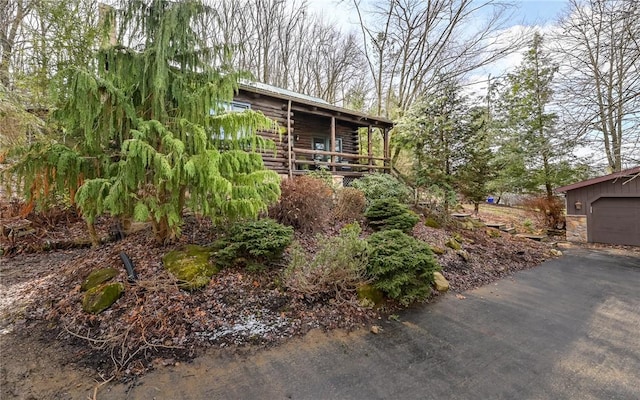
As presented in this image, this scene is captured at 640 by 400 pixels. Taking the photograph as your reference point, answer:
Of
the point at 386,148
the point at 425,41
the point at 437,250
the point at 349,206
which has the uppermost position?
the point at 425,41

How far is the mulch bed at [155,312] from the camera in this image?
3.09m

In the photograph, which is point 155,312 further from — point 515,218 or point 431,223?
point 515,218

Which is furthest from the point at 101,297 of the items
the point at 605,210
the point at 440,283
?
the point at 605,210

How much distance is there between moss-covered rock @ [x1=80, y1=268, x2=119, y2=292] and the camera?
411cm

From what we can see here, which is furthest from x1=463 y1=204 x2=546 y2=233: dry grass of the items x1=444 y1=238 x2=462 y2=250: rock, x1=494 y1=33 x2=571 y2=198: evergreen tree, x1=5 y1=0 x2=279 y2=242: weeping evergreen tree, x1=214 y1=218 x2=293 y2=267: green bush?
x1=5 y1=0 x2=279 y2=242: weeping evergreen tree

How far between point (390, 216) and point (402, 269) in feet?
9.36

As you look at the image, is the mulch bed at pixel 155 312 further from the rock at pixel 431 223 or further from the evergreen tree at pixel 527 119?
the evergreen tree at pixel 527 119

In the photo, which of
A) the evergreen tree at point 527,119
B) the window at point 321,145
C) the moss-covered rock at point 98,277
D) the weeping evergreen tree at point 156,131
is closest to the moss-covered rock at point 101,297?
the moss-covered rock at point 98,277

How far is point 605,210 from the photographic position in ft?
32.8

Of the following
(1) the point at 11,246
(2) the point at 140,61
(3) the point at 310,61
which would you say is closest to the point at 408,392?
(2) the point at 140,61

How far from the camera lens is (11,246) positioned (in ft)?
21.6

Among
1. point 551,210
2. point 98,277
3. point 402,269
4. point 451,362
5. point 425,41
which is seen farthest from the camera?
point 425,41

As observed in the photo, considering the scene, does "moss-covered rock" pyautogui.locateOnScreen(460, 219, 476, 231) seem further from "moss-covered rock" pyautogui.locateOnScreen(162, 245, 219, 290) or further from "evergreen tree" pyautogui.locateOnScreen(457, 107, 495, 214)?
"moss-covered rock" pyautogui.locateOnScreen(162, 245, 219, 290)

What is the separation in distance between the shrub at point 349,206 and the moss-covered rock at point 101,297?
4.98m
